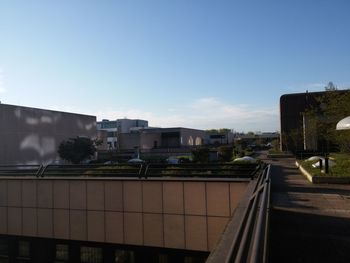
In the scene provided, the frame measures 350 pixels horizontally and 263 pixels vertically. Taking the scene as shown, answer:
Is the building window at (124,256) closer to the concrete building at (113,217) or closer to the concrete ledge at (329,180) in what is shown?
the concrete building at (113,217)

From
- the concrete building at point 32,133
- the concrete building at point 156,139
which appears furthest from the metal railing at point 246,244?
the concrete building at point 156,139

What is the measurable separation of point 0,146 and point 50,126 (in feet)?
29.1

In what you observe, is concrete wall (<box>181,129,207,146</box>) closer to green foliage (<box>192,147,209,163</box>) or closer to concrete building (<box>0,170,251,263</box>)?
green foliage (<box>192,147,209,163</box>)

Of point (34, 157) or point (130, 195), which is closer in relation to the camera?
point (130, 195)

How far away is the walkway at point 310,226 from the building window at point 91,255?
6.97 metres

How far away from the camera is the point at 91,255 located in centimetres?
1390

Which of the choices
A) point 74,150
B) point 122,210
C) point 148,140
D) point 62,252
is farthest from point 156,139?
point 122,210

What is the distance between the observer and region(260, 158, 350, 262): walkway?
5.77 meters

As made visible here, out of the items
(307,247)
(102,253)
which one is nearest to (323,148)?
(102,253)

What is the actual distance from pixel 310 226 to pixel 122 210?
7.57 metres

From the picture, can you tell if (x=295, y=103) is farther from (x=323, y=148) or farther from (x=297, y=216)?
(x=297, y=216)

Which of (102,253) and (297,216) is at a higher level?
(297,216)

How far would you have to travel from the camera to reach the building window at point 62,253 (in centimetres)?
1426

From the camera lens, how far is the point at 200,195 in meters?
12.4
